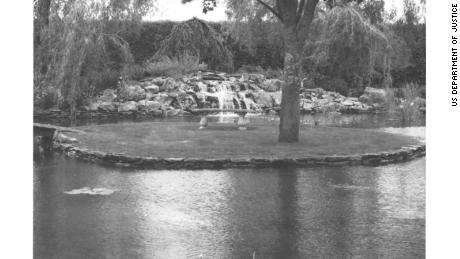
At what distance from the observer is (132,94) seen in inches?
1072

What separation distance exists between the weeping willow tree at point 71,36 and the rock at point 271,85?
27.1 ft

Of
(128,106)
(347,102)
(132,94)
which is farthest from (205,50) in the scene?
(347,102)

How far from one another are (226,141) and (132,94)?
13.0m

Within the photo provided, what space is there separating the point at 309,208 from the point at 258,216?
2.88ft

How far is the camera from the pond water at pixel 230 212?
6.59 meters

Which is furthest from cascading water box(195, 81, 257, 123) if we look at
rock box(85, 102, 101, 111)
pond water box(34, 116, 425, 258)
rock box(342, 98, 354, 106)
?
pond water box(34, 116, 425, 258)

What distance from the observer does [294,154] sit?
12820 mm

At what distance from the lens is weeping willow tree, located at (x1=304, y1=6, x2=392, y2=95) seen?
2317cm

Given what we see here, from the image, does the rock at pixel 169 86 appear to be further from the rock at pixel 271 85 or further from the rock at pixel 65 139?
the rock at pixel 65 139

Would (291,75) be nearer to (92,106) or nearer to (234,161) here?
(234,161)

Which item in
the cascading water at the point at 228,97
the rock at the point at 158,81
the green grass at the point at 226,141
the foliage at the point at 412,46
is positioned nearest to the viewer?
the green grass at the point at 226,141

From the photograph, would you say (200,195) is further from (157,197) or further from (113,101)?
(113,101)

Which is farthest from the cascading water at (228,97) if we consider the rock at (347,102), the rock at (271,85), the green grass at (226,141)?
the green grass at (226,141)

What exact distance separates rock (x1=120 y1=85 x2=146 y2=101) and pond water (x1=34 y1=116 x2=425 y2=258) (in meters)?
15.1
